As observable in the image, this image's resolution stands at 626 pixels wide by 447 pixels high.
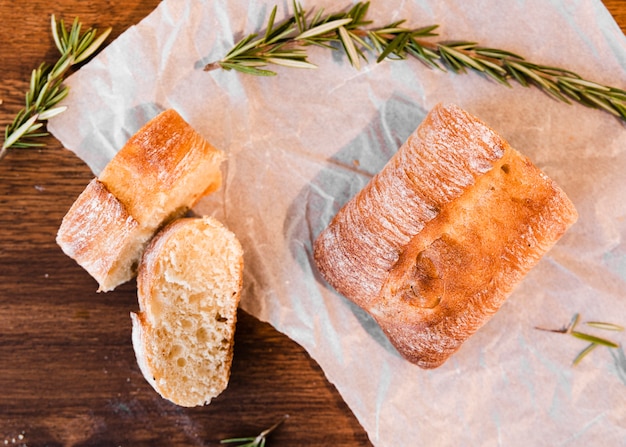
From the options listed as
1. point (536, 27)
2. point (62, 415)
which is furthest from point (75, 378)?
point (536, 27)

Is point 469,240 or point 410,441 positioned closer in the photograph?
point 469,240

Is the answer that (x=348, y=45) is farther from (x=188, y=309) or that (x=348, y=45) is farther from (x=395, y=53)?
(x=188, y=309)

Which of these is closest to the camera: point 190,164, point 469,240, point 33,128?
point 469,240

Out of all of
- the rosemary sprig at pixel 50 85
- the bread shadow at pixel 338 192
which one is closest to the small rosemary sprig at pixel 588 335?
the bread shadow at pixel 338 192

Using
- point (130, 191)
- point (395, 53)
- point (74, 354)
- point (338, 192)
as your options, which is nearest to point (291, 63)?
point (395, 53)

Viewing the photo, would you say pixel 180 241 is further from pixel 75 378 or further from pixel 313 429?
pixel 313 429

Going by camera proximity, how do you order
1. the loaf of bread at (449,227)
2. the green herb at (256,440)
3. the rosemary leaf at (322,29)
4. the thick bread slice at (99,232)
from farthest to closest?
the green herb at (256,440) < the rosemary leaf at (322,29) < the thick bread slice at (99,232) < the loaf of bread at (449,227)

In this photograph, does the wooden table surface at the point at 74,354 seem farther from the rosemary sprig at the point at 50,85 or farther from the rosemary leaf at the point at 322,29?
the rosemary leaf at the point at 322,29
